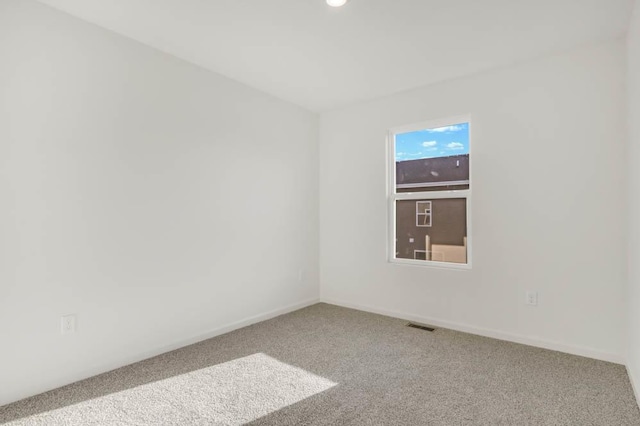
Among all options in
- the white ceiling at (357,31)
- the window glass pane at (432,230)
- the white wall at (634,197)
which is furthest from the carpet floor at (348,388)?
the white ceiling at (357,31)

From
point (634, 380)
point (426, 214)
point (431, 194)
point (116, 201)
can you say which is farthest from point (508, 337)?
point (116, 201)

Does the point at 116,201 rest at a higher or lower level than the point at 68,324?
higher

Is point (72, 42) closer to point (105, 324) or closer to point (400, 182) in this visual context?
point (105, 324)

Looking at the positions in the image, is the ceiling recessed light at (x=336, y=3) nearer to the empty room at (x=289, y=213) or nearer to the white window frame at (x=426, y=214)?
the empty room at (x=289, y=213)

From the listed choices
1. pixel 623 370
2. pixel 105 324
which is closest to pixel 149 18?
pixel 105 324

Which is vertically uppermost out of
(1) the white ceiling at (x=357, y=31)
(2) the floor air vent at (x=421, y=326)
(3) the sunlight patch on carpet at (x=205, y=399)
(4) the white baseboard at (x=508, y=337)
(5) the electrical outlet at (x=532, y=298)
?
(1) the white ceiling at (x=357, y=31)

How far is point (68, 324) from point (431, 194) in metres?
3.23

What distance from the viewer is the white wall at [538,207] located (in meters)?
2.57

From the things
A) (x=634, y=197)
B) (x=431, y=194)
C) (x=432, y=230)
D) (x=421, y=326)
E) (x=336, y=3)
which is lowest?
(x=421, y=326)

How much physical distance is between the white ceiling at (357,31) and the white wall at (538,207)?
0.27m

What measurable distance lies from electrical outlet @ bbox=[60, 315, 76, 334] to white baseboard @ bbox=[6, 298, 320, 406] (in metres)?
0.30

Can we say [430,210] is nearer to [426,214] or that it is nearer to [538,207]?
[426,214]

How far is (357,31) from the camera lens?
2.45m

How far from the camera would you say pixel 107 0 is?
83.1 inches
